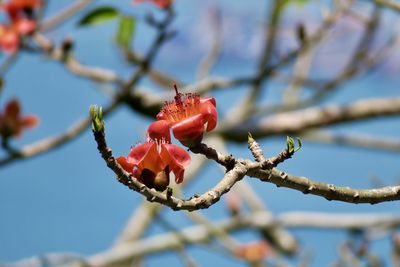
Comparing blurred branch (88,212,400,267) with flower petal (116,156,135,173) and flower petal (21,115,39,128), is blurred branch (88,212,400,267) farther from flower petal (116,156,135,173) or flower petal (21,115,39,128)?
flower petal (116,156,135,173)

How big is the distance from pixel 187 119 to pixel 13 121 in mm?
1586

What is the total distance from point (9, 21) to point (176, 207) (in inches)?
74.2

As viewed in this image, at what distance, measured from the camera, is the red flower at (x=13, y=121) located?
7.74 feet

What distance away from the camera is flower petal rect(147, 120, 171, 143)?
950mm

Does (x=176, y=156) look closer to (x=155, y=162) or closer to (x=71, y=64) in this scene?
(x=155, y=162)

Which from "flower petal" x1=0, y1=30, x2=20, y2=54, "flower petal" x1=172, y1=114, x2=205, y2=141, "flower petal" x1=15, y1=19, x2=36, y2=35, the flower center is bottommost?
"flower petal" x1=172, y1=114, x2=205, y2=141

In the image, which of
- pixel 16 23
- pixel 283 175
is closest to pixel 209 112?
pixel 283 175

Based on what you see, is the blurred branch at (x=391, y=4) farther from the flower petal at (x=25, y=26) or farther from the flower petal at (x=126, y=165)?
the flower petal at (x=25, y=26)

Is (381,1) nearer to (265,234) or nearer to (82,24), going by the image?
(82,24)

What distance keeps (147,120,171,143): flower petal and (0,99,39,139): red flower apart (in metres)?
1.45

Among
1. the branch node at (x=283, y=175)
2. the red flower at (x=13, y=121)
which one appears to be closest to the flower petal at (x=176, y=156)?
the branch node at (x=283, y=175)

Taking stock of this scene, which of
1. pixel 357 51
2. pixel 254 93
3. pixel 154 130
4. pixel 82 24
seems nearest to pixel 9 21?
pixel 82 24

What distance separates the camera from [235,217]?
115 inches

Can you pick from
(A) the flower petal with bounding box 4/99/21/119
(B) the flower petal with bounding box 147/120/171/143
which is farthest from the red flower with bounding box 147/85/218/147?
(A) the flower petal with bounding box 4/99/21/119
